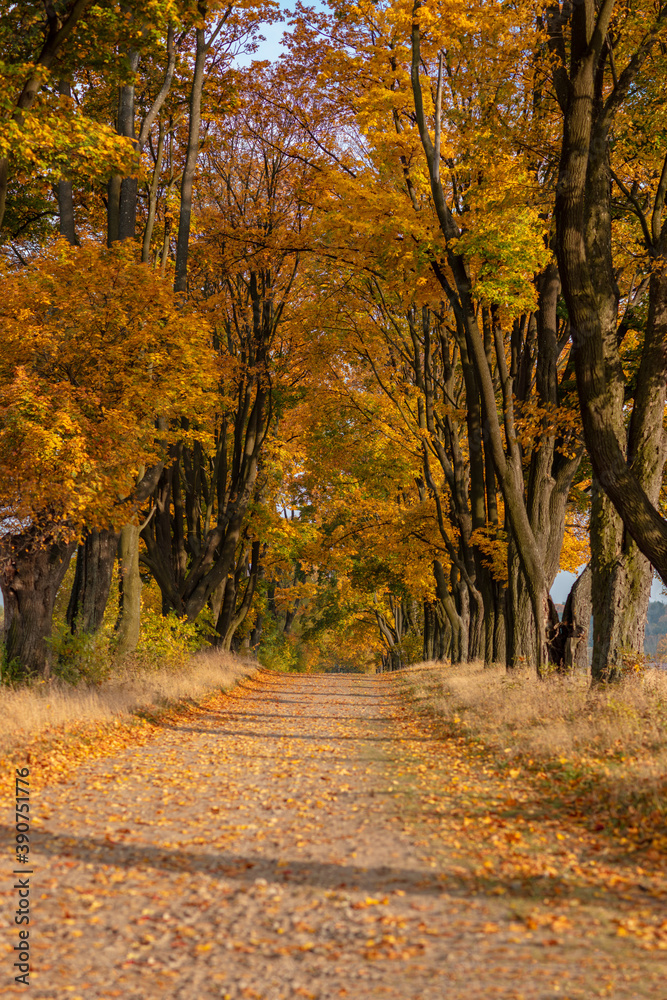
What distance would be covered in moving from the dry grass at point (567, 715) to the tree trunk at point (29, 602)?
276 inches

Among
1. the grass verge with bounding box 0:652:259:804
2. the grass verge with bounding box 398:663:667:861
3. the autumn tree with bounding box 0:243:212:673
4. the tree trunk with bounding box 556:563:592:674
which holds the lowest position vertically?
the grass verge with bounding box 0:652:259:804

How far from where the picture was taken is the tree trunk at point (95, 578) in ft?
51.3

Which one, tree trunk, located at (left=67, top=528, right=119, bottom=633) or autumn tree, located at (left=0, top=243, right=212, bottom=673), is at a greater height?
autumn tree, located at (left=0, top=243, right=212, bottom=673)

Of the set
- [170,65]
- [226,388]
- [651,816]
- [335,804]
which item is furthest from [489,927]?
[226,388]

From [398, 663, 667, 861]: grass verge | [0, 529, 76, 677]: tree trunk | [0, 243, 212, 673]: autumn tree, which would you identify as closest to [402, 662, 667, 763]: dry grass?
[398, 663, 667, 861]: grass verge

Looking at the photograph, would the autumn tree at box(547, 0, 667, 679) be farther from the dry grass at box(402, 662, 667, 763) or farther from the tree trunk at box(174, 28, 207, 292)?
the tree trunk at box(174, 28, 207, 292)

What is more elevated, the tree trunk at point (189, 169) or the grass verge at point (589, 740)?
the tree trunk at point (189, 169)

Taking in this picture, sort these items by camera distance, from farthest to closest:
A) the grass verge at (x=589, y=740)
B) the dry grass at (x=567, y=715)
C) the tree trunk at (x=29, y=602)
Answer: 1. the tree trunk at (x=29, y=602)
2. the dry grass at (x=567, y=715)
3. the grass verge at (x=589, y=740)

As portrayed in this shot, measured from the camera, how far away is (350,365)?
24.8 m

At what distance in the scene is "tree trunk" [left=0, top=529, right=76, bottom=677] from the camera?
1288 cm

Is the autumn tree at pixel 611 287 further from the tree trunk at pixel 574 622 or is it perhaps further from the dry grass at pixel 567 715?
the tree trunk at pixel 574 622

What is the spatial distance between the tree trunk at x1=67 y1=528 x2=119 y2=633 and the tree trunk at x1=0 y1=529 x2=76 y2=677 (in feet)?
7.34

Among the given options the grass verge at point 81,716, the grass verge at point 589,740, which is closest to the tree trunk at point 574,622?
the grass verge at point 589,740

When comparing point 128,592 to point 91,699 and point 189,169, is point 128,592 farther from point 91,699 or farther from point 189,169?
point 189,169
